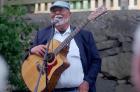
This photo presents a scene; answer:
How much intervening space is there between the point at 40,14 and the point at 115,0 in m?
1.05

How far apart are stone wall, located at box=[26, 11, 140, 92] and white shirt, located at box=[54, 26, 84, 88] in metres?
2.38

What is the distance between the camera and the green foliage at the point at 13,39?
534cm

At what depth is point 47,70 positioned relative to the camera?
3.92 m

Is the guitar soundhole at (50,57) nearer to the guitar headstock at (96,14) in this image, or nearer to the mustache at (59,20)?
the mustache at (59,20)

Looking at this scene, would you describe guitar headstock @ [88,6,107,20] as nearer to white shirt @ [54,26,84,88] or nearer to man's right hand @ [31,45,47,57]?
white shirt @ [54,26,84,88]

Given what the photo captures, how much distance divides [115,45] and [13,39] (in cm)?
165

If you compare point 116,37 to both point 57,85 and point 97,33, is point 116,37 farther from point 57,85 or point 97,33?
point 57,85

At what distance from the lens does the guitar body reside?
384 cm

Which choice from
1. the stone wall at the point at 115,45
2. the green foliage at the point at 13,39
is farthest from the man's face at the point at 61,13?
the stone wall at the point at 115,45

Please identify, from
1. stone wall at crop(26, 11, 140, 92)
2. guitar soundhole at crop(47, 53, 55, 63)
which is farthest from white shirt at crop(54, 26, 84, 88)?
stone wall at crop(26, 11, 140, 92)

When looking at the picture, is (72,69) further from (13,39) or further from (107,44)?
(107,44)

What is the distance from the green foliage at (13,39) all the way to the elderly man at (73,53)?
4.04 feet

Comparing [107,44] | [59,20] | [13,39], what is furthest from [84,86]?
[107,44]

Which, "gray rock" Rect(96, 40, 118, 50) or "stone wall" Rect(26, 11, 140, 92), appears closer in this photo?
"stone wall" Rect(26, 11, 140, 92)
